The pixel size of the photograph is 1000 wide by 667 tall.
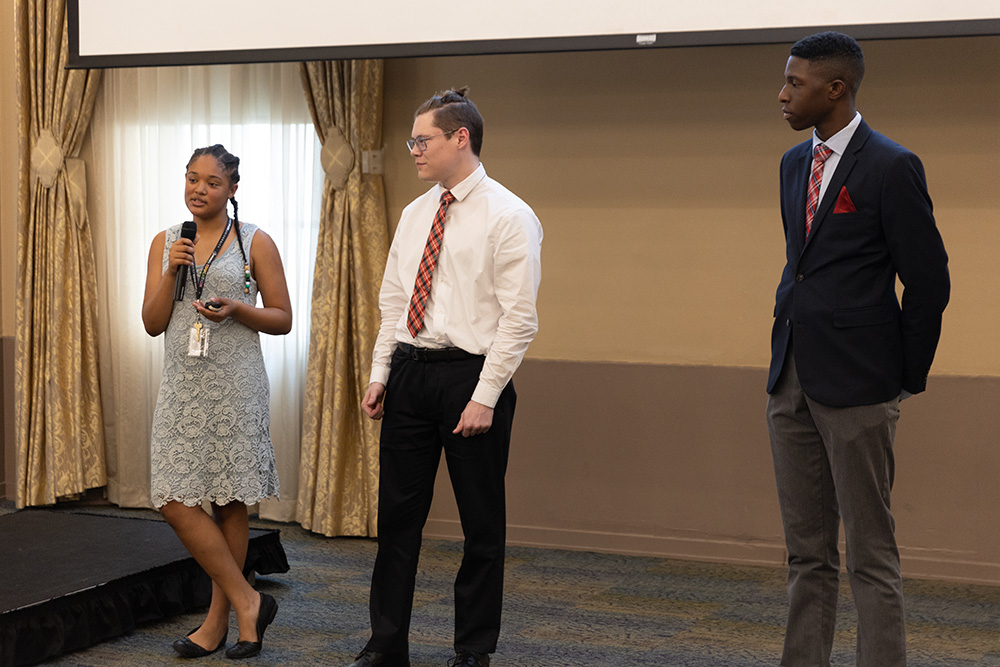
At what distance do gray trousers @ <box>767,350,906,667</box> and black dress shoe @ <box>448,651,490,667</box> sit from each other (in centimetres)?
80

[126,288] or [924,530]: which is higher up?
[126,288]

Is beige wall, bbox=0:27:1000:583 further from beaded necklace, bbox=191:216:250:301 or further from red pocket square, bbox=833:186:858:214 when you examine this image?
red pocket square, bbox=833:186:858:214

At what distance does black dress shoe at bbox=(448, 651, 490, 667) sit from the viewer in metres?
2.87

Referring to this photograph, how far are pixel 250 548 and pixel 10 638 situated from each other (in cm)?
97

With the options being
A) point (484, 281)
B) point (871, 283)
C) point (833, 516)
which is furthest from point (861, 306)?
point (484, 281)

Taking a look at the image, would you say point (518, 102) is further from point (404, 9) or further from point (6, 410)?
point (6, 410)

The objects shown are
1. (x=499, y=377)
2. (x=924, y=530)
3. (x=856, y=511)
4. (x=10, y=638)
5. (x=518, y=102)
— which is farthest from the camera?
(x=518, y=102)

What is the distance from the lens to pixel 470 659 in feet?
9.42

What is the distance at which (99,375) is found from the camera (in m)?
5.20

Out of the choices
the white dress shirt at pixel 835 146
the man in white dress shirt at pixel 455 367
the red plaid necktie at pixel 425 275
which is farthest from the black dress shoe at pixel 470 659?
the white dress shirt at pixel 835 146

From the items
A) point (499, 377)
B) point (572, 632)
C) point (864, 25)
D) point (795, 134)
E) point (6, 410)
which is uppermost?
point (864, 25)

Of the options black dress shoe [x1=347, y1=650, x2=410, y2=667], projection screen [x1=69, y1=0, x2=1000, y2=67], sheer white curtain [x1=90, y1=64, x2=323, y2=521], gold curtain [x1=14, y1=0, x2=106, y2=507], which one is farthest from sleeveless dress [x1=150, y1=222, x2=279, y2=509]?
gold curtain [x1=14, y1=0, x2=106, y2=507]

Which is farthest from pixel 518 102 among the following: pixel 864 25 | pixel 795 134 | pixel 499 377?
pixel 499 377

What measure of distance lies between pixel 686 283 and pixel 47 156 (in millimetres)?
3053
